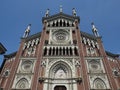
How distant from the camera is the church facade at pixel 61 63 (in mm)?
22203

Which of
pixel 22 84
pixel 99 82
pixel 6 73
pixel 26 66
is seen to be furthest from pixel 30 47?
pixel 99 82

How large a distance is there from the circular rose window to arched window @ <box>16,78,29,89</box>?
9777mm

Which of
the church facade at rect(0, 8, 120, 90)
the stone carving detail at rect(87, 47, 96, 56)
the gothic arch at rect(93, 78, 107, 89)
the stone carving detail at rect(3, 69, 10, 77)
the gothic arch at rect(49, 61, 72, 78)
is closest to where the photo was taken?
the gothic arch at rect(93, 78, 107, 89)

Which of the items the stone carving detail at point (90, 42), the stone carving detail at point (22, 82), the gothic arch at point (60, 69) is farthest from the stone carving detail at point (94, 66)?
the stone carving detail at point (22, 82)

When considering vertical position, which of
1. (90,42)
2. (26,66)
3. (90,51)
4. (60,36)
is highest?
(60,36)

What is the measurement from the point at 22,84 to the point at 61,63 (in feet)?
22.5

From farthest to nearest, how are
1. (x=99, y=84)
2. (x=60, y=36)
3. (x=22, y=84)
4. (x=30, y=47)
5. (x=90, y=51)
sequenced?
1. (x=60, y=36)
2. (x=30, y=47)
3. (x=90, y=51)
4. (x=22, y=84)
5. (x=99, y=84)

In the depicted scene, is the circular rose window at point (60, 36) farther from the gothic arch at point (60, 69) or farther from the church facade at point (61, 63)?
the gothic arch at point (60, 69)

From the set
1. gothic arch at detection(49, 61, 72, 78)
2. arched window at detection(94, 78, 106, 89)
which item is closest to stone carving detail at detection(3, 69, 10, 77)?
gothic arch at detection(49, 61, 72, 78)

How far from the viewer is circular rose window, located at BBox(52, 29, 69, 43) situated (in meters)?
28.8

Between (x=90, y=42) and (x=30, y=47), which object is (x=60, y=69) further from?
→ (x=90, y=42)

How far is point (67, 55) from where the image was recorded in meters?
25.5

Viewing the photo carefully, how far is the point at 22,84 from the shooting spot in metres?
22.4

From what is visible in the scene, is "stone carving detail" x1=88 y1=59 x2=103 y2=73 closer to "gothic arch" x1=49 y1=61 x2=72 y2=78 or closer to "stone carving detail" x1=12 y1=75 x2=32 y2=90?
"gothic arch" x1=49 y1=61 x2=72 y2=78
